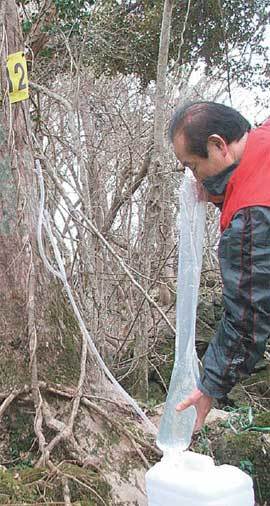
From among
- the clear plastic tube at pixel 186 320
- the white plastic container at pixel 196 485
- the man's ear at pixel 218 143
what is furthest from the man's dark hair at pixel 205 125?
the white plastic container at pixel 196 485

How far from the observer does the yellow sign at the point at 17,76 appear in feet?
6.59

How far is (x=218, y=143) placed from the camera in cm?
136

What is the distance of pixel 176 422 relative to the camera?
4.90 ft

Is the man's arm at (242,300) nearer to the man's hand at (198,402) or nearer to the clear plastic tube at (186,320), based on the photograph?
the man's hand at (198,402)

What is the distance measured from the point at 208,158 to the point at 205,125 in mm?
78

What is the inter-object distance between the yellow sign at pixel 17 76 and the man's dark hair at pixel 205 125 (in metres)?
0.84

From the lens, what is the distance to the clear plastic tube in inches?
58.7

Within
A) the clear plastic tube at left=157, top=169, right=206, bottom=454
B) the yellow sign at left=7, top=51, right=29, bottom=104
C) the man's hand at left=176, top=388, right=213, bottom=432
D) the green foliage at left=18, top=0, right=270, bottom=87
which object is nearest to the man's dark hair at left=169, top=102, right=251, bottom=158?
the clear plastic tube at left=157, top=169, right=206, bottom=454

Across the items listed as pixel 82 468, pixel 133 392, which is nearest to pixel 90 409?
pixel 82 468

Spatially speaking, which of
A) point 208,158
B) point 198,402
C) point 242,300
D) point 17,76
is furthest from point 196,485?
point 17,76

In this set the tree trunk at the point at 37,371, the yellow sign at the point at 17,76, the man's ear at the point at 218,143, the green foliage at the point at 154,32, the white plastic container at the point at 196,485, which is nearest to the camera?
the white plastic container at the point at 196,485

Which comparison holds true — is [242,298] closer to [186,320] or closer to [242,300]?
[242,300]

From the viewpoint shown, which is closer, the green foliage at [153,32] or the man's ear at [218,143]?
the man's ear at [218,143]

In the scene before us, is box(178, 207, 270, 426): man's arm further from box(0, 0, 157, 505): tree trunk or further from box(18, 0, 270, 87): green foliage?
box(18, 0, 270, 87): green foliage
